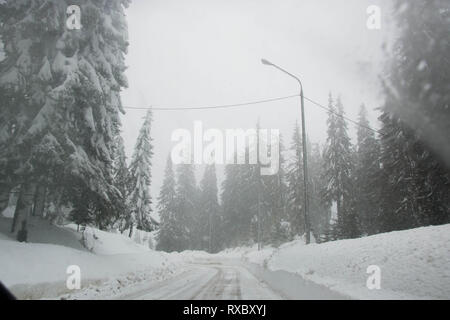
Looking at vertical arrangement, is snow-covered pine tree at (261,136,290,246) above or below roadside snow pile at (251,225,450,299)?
above

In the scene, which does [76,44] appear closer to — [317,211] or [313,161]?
[317,211]

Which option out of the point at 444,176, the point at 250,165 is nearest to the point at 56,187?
the point at 444,176

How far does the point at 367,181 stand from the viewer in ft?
124

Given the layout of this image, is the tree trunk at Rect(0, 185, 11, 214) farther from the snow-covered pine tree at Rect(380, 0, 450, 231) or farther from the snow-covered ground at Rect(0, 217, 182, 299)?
the snow-covered pine tree at Rect(380, 0, 450, 231)

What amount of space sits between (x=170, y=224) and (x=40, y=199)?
43.1 meters

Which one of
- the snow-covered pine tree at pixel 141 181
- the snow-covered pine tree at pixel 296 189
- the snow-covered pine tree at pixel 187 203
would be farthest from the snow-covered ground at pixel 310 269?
the snow-covered pine tree at pixel 187 203

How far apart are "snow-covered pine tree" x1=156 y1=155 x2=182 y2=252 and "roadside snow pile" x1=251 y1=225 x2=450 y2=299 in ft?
156

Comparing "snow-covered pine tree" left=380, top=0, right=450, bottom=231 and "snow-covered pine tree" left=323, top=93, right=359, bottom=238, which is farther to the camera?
"snow-covered pine tree" left=323, top=93, right=359, bottom=238

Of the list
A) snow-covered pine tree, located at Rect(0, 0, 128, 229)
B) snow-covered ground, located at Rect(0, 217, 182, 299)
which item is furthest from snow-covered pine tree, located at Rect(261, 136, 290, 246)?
snow-covered pine tree, located at Rect(0, 0, 128, 229)

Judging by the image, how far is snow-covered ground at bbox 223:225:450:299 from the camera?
6.41 meters

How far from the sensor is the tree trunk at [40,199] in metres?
13.8

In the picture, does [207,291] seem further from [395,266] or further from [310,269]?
[395,266]

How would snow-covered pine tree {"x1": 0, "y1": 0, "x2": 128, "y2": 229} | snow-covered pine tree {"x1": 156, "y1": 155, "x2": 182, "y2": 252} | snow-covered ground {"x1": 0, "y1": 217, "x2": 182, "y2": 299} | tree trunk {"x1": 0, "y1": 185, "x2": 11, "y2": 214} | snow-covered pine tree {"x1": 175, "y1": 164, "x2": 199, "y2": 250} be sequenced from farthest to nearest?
snow-covered pine tree {"x1": 175, "y1": 164, "x2": 199, "y2": 250}
snow-covered pine tree {"x1": 156, "y1": 155, "x2": 182, "y2": 252}
tree trunk {"x1": 0, "y1": 185, "x2": 11, "y2": 214}
snow-covered pine tree {"x1": 0, "y1": 0, "x2": 128, "y2": 229}
snow-covered ground {"x1": 0, "y1": 217, "x2": 182, "y2": 299}
